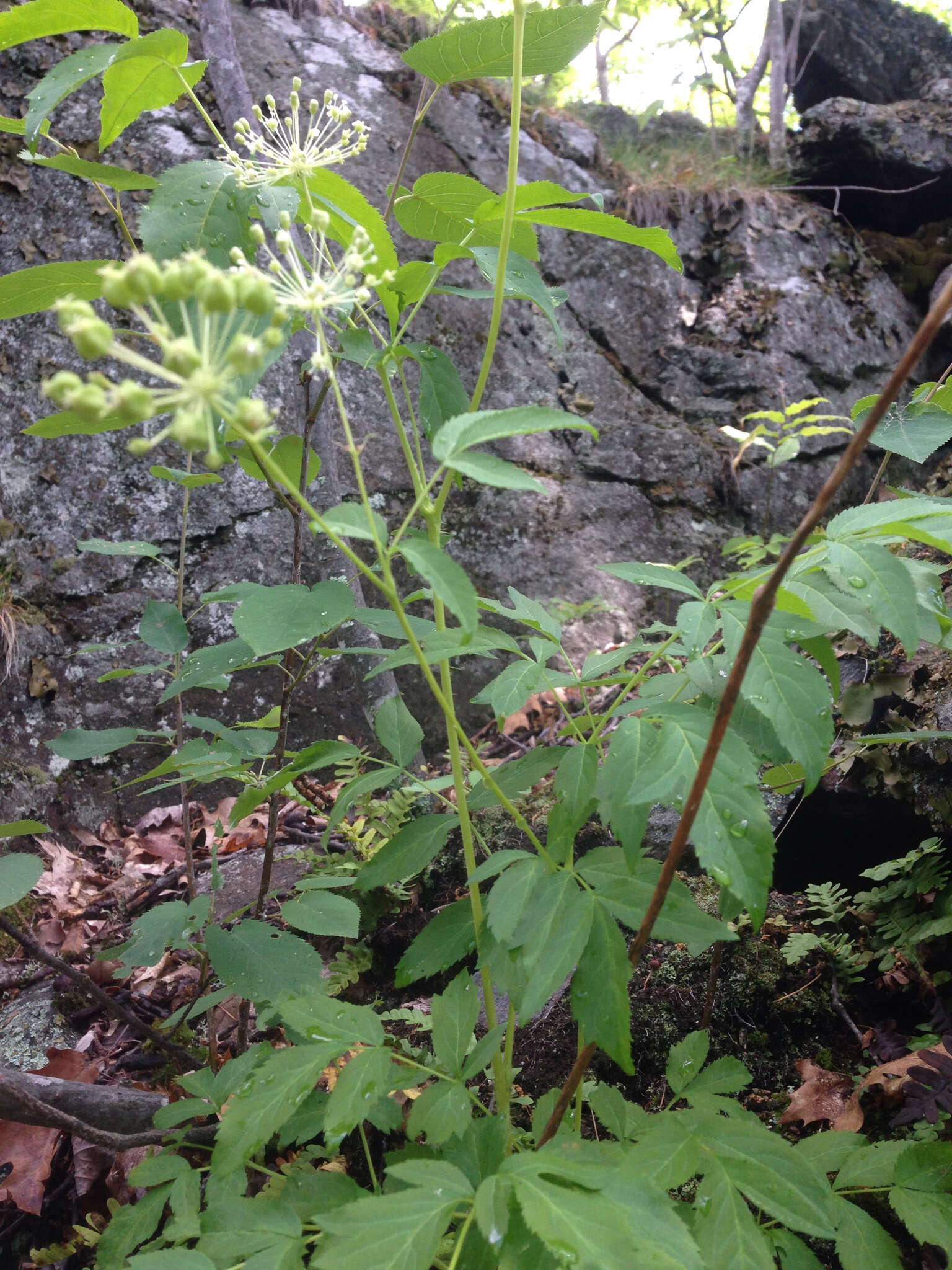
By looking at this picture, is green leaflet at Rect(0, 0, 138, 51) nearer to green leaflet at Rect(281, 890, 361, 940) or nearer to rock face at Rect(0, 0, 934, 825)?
green leaflet at Rect(281, 890, 361, 940)

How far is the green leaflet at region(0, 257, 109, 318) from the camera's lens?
1126 millimetres

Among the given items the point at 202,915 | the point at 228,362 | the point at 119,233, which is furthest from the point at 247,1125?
the point at 119,233

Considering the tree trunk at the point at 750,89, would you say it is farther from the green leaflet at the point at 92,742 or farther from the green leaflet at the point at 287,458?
the green leaflet at the point at 92,742

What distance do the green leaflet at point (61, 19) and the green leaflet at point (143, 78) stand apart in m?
0.05

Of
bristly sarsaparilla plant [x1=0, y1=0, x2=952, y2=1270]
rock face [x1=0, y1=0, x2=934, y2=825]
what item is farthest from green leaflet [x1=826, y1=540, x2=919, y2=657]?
rock face [x1=0, y1=0, x2=934, y2=825]

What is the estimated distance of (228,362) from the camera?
0.69m

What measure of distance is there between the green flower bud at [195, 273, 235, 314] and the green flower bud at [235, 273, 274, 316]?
0.06 feet

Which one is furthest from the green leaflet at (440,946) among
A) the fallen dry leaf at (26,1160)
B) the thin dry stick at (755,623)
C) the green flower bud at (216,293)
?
the fallen dry leaf at (26,1160)

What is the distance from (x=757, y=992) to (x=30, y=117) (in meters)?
2.36

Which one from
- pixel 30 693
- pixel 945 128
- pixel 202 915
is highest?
pixel 945 128

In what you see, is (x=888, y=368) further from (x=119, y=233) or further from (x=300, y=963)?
(x=300, y=963)

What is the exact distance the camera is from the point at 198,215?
1.14m

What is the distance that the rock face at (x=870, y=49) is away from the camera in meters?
7.42

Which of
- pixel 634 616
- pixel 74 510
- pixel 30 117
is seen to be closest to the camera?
pixel 30 117
